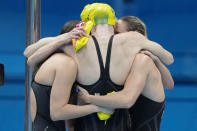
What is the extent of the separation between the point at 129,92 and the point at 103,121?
29cm

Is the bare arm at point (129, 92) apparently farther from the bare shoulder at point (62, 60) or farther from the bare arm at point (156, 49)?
the bare shoulder at point (62, 60)

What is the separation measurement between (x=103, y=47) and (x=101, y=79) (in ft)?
0.65

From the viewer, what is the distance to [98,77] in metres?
1.98

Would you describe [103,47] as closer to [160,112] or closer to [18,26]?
[160,112]

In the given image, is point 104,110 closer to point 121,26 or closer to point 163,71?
point 163,71

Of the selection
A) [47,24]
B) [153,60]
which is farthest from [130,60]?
[47,24]

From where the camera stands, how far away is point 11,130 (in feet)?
15.9

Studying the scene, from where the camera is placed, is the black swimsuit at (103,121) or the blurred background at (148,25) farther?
the blurred background at (148,25)

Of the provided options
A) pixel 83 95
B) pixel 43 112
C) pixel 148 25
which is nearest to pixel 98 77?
pixel 83 95

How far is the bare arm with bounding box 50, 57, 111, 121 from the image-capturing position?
193 centimetres

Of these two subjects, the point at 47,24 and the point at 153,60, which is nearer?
the point at 153,60

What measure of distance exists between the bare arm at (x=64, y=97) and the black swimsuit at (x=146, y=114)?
1.23 feet

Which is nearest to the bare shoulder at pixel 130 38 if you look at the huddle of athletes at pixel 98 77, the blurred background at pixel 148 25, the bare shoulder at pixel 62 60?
the huddle of athletes at pixel 98 77

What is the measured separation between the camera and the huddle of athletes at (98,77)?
195 centimetres
